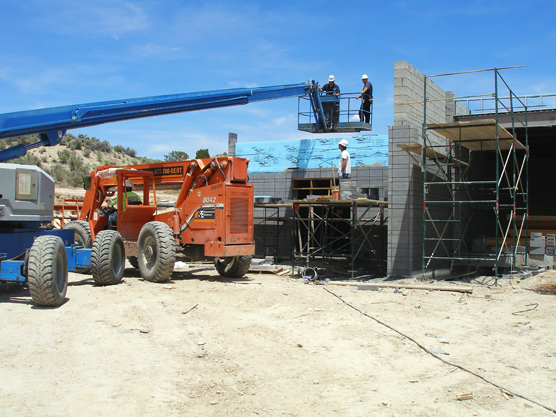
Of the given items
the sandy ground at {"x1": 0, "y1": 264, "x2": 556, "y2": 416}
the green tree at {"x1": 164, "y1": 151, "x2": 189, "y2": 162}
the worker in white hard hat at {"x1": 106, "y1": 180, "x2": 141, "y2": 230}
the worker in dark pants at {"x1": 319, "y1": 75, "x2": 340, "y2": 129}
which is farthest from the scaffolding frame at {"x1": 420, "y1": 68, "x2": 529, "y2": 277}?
the green tree at {"x1": 164, "y1": 151, "x2": 189, "y2": 162}

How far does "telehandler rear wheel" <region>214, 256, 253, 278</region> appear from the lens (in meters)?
12.2

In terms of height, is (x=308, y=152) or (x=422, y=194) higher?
(x=308, y=152)

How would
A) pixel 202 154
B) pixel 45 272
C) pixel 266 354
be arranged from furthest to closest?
1. pixel 202 154
2. pixel 45 272
3. pixel 266 354

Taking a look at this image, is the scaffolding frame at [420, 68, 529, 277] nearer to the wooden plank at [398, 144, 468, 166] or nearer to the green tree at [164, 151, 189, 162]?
the wooden plank at [398, 144, 468, 166]

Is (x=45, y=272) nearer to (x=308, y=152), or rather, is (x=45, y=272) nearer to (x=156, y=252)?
(x=156, y=252)

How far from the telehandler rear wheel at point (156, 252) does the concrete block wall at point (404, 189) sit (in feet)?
18.3

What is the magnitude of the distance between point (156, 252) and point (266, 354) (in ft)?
18.0

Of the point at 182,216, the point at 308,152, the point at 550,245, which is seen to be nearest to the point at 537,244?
the point at 550,245

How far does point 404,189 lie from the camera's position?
12750 mm

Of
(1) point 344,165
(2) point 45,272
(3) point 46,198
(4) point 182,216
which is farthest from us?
(1) point 344,165

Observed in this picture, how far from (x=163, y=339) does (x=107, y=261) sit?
12.2 feet

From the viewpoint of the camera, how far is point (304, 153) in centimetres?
1778

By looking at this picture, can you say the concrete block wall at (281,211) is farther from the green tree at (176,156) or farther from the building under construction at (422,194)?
the green tree at (176,156)

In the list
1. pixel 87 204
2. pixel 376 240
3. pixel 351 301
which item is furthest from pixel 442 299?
pixel 87 204
